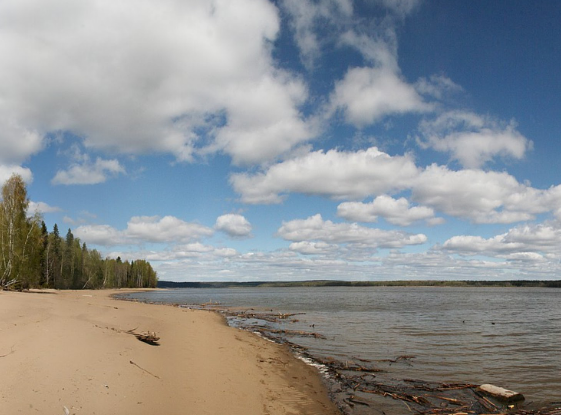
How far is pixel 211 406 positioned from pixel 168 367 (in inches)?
133

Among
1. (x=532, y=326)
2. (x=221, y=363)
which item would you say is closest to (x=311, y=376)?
(x=221, y=363)

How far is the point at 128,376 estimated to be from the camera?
33.0ft

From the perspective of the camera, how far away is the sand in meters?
8.11

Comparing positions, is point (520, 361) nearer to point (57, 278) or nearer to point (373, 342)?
point (373, 342)

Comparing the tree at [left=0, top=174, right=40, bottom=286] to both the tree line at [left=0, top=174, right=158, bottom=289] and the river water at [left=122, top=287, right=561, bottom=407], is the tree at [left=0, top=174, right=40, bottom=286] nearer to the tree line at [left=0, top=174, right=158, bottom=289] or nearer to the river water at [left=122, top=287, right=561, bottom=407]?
the tree line at [left=0, top=174, right=158, bottom=289]

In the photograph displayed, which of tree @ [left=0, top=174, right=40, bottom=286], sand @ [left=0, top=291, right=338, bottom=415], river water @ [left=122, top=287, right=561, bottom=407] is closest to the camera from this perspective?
sand @ [left=0, top=291, right=338, bottom=415]

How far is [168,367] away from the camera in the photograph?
12125mm

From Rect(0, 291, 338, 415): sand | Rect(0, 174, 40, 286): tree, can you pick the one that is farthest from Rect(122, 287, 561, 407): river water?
Rect(0, 174, 40, 286): tree

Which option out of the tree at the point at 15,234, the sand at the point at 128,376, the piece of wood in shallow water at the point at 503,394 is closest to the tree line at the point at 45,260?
the tree at the point at 15,234

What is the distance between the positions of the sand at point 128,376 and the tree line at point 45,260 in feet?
94.1

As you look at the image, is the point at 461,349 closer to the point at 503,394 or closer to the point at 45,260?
the point at 503,394

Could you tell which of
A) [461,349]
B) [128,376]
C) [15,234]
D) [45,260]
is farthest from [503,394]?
[45,260]

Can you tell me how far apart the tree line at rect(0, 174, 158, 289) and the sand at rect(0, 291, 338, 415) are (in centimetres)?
2868

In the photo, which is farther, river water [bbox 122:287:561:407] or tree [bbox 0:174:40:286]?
tree [bbox 0:174:40:286]
